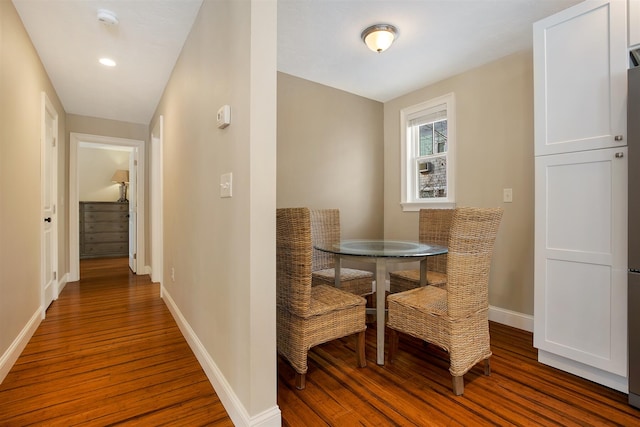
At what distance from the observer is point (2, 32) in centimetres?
184

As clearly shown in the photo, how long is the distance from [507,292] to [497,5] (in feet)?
7.47

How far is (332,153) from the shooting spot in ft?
11.2

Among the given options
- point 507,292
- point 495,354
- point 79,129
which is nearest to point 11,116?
point 79,129

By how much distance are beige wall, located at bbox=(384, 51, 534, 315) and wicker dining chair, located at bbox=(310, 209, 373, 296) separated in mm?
1233

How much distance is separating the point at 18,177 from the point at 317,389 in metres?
2.55

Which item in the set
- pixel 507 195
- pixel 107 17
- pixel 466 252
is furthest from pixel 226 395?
pixel 507 195

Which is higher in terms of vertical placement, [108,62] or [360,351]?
[108,62]

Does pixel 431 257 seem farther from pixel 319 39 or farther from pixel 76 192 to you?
pixel 76 192

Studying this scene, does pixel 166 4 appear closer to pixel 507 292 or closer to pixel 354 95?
pixel 354 95

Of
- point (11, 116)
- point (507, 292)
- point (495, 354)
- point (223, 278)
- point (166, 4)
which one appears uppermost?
point (166, 4)

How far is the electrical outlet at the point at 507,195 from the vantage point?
2.68 metres

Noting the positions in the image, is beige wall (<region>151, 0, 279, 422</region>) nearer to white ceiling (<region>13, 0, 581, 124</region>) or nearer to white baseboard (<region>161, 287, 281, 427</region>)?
white baseboard (<region>161, 287, 281, 427</region>)

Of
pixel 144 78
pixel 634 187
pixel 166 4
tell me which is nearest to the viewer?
pixel 634 187

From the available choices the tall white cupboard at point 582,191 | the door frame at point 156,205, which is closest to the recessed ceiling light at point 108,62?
the door frame at point 156,205
